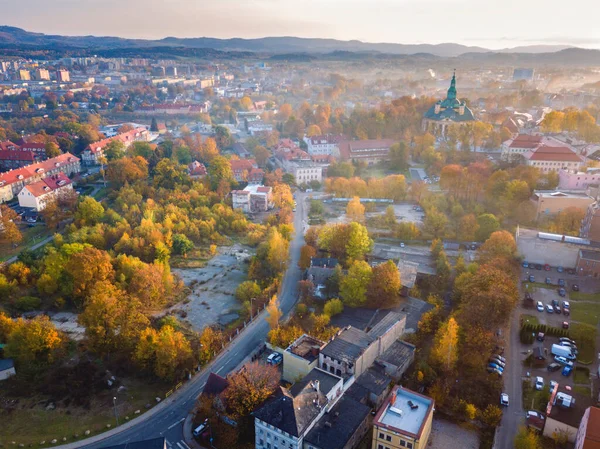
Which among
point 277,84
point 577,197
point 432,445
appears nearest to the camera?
point 432,445

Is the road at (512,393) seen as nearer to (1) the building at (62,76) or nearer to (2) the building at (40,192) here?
(2) the building at (40,192)

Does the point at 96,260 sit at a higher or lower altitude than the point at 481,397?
higher

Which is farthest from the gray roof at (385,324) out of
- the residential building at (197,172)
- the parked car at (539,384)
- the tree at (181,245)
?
the residential building at (197,172)

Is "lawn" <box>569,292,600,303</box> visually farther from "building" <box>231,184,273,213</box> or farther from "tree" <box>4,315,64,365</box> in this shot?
"tree" <box>4,315,64,365</box>

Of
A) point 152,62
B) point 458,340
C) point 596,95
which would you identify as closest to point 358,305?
point 458,340

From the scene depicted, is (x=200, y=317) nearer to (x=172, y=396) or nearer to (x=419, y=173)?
(x=172, y=396)

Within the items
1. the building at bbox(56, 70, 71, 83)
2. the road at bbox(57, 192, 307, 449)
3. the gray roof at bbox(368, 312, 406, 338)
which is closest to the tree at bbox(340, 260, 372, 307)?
the gray roof at bbox(368, 312, 406, 338)

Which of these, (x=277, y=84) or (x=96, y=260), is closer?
(x=96, y=260)

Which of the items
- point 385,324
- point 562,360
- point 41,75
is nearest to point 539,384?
point 562,360
